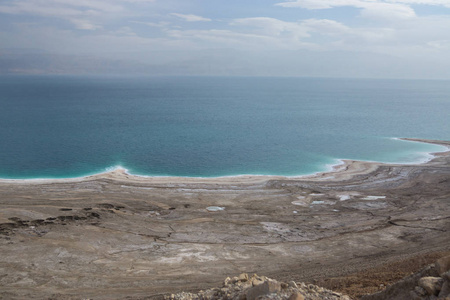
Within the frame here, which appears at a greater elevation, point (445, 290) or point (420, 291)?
point (445, 290)

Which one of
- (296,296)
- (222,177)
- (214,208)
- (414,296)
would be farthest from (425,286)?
(222,177)

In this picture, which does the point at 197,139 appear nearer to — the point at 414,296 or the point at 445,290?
the point at 414,296

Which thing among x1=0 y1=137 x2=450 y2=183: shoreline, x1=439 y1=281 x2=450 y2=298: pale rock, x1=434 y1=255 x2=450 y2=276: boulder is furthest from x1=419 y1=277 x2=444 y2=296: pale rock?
x1=0 y1=137 x2=450 y2=183: shoreline

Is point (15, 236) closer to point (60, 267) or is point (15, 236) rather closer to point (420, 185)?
point (60, 267)

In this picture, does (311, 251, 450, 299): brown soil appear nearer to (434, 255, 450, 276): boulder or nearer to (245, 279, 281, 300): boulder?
(434, 255, 450, 276): boulder

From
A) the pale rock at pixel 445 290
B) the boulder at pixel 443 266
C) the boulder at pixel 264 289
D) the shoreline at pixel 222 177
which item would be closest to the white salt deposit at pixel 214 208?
the shoreline at pixel 222 177
